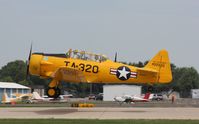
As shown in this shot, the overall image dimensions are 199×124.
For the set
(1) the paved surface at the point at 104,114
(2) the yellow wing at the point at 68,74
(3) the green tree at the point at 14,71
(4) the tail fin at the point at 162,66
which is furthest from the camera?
(3) the green tree at the point at 14,71

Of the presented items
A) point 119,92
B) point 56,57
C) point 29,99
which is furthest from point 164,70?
point 119,92

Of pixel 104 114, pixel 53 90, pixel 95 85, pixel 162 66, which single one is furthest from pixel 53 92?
pixel 95 85

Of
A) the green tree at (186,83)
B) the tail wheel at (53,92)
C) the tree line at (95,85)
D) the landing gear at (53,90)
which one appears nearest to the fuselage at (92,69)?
the landing gear at (53,90)

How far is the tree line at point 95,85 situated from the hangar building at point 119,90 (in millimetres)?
31055

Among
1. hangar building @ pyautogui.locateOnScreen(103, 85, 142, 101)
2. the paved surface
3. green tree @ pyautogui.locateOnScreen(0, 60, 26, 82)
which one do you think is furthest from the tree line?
the paved surface

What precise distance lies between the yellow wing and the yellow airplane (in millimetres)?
265

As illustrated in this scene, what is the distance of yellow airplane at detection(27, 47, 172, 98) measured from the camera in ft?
84.3

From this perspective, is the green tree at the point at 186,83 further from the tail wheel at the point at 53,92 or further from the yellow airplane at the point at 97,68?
the tail wheel at the point at 53,92

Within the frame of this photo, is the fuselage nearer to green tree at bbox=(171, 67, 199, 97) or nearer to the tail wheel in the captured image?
the tail wheel

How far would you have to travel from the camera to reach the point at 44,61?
25625 mm

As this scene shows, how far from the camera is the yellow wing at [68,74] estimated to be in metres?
23.5

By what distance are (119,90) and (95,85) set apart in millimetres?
51223

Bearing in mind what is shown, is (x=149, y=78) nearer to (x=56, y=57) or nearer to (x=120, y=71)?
(x=120, y=71)

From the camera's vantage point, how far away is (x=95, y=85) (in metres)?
126
